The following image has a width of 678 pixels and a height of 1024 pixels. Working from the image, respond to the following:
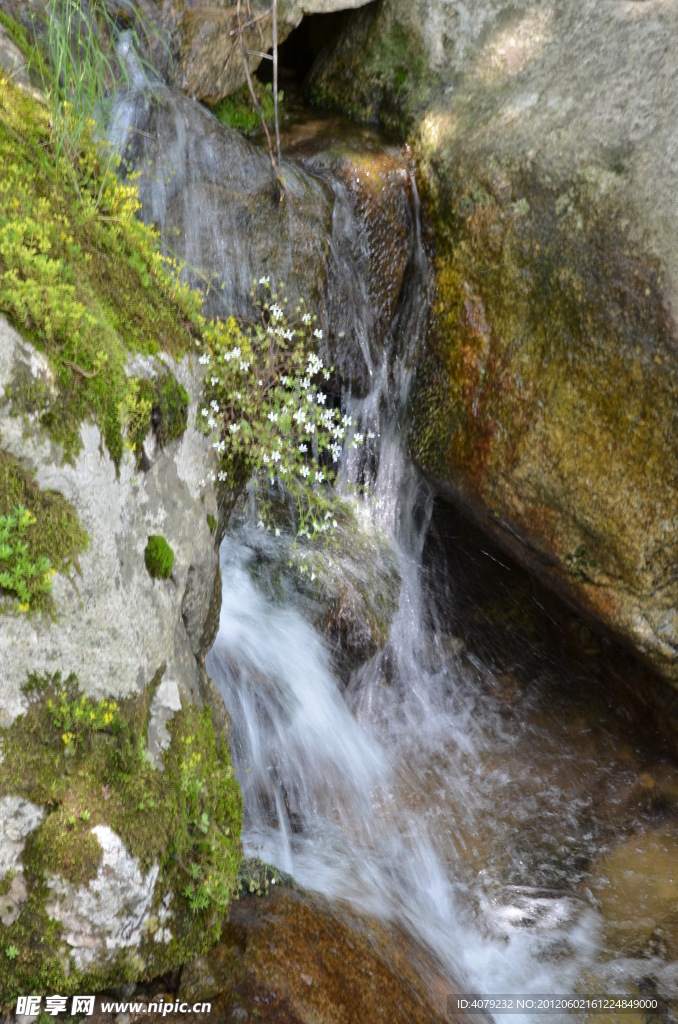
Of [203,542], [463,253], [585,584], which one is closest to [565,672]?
[585,584]

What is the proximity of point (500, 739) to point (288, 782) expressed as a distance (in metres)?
1.68

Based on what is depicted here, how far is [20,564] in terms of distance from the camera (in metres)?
2.46

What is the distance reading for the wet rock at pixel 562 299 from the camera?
4207mm

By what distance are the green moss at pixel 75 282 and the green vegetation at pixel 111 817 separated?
947mm

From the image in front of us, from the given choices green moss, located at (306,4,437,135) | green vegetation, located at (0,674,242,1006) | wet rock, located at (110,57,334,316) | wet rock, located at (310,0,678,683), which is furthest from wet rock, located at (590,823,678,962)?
green moss, located at (306,4,437,135)

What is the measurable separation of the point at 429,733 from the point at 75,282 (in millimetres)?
3706

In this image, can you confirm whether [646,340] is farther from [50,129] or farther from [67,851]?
[67,851]

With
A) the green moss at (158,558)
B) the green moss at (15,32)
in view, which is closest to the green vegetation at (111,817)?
the green moss at (158,558)

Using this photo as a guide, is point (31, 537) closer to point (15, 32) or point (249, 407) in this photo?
point (249, 407)

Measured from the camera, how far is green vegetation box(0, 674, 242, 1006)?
234cm

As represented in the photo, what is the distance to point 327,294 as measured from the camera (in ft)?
16.3

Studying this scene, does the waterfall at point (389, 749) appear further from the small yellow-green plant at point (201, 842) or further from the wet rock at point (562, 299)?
the small yellow-green plant at point (201, 842)

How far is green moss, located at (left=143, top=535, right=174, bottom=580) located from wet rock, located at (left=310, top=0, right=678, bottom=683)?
2.49 meters

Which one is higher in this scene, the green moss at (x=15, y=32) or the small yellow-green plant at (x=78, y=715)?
the green moss at (x=15, y=32)
